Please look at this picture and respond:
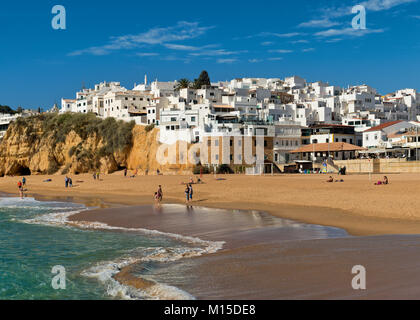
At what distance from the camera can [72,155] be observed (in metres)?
61.1

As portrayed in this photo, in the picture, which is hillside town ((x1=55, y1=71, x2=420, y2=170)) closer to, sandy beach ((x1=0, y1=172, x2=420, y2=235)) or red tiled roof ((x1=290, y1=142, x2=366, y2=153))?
red tiled roof ((x1=290, y1=142, x2=366, y2=153))

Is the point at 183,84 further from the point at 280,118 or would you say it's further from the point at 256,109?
the point at 280,118

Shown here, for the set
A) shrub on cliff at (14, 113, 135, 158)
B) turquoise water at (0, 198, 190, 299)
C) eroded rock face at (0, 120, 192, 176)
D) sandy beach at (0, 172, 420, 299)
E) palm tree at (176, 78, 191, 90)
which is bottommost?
turquoise water at (0, 198, 190, 299)

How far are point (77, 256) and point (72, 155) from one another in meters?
50.3

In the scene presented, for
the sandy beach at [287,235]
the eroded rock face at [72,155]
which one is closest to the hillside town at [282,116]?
the eroded rock face at [72,155]

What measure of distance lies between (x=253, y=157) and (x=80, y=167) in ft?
77.1

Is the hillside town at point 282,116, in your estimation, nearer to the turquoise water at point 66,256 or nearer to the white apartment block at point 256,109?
the white apartment block at point 256,109

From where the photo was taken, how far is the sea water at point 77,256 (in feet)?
31.7

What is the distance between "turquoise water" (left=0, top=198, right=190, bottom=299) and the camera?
9.87 m

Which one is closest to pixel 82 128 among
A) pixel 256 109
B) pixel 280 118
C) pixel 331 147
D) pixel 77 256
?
pixel 256 109

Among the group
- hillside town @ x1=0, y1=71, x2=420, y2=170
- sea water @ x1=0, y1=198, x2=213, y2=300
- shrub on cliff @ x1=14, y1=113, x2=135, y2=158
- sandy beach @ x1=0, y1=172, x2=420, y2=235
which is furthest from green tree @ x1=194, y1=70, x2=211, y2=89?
sea water @ x1=0, y1=198, x2=213, y2=300

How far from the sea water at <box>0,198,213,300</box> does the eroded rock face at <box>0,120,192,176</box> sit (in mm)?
31618
